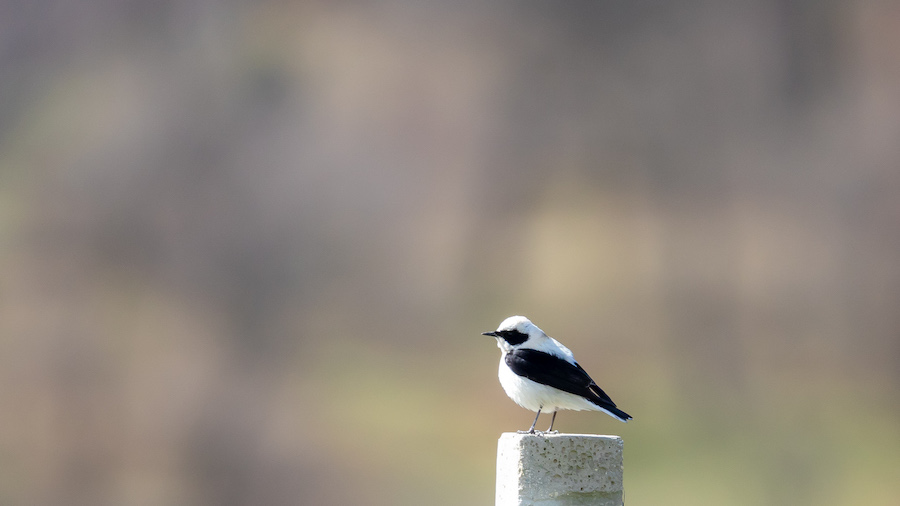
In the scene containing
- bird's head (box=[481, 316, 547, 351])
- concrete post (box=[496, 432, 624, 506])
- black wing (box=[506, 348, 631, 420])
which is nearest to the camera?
concrete post (box=[496, 432, 624, 506])

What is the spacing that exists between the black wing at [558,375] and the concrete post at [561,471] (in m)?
0.51

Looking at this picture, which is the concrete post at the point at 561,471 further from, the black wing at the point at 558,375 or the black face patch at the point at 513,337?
the black face patch at the point at 513,337

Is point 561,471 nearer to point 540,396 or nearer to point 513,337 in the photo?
point 540,396

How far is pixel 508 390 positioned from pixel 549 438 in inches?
30.9

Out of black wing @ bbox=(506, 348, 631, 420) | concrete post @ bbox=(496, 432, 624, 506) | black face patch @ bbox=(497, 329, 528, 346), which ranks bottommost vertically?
concrete post @ bbox=(496, 432, 624, 506)

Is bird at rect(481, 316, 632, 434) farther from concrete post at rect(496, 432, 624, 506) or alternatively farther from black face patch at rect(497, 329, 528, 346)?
concrete post at rect(496, 432, 624, 506)

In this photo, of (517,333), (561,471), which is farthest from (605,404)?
(561,471)

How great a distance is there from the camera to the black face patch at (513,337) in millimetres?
4367

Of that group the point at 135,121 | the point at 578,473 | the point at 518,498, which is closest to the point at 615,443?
the point at 578,473

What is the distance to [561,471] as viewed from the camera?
361cm

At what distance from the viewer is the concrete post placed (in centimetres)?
361

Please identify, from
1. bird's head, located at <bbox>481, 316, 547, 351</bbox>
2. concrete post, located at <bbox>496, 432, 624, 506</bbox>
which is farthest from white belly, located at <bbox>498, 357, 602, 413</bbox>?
concrete post, located at <bbox>496, 432, 624, 506</bbox>

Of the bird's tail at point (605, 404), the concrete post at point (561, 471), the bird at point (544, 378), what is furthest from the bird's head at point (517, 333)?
the concrete post at point (561, 471)

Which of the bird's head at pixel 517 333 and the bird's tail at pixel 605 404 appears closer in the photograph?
the bird's tail at pixel 605 404
